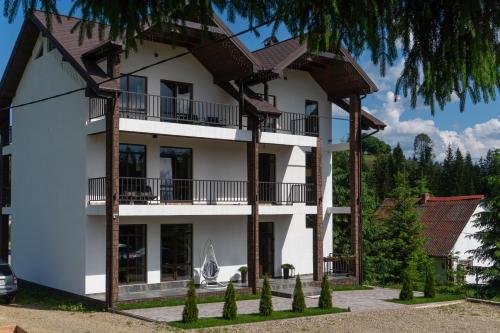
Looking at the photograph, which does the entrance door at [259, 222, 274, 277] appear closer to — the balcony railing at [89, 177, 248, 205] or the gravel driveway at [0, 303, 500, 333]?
the balcony railing at [89, 177, 248, 205]

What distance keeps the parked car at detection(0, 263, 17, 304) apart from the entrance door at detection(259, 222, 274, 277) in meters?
8.61

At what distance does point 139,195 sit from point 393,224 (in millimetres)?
13583

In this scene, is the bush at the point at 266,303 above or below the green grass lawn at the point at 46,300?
above

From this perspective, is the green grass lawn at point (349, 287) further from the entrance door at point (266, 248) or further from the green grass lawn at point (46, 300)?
the green grass lawn at point (46, 300)

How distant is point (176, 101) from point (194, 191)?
3.02m

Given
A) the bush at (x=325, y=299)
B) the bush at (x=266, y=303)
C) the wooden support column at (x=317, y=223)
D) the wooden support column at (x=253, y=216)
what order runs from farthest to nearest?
the wooden support column at (x=317, y=223), the wooden support column at (x=253, y=216), the bush at (x=325, y=299), the bush at (x=266, y=303)

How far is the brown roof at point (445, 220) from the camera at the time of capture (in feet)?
122

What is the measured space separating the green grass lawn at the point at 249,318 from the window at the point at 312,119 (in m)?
8.86

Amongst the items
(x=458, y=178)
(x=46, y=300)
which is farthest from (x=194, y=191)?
(x=458, y=178)

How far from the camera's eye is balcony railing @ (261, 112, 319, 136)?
2195 centimetres

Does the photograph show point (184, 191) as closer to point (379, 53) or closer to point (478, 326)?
point (478, 326)

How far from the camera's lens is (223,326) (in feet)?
45.9

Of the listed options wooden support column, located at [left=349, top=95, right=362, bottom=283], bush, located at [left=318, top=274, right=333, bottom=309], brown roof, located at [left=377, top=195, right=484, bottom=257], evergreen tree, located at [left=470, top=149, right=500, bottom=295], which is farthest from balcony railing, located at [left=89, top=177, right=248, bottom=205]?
brown roof, located at [left=377, top=195, right=484, bottom=257]

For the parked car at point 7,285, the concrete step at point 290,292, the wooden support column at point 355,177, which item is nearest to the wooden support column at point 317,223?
the concrete step at point 290,292
